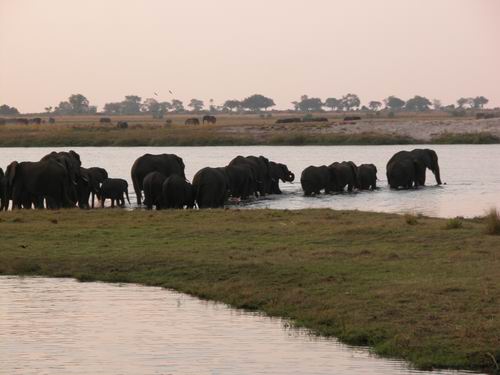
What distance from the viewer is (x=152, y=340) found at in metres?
13.7

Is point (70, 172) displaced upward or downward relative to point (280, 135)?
upward

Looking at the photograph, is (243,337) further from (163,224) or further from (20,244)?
(163,224)

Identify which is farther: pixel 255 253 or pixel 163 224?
pixel 163 224

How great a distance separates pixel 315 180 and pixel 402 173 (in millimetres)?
4421

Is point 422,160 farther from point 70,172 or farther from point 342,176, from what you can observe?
point 70,172

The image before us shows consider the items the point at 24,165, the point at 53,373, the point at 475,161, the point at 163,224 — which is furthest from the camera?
the point at 475,161

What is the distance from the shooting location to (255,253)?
19.1 m

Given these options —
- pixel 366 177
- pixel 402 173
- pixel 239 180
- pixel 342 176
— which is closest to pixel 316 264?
pixel 239 180

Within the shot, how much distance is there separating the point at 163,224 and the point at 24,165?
6227 mm

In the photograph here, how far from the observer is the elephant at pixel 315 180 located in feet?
125

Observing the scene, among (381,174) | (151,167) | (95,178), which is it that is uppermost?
(151,167)

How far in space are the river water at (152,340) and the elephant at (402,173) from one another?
25269 mm

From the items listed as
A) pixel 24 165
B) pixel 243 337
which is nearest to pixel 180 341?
pixel 243 337

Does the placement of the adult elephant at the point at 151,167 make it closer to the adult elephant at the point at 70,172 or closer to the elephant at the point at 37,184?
the adult elephant at the point at 70,172
